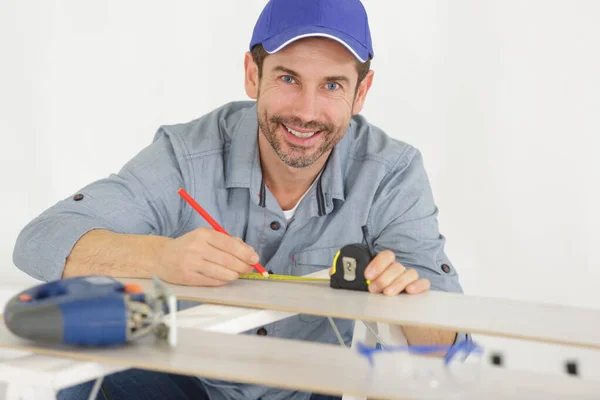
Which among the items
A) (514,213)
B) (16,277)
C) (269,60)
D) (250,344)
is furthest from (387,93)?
(250,344)

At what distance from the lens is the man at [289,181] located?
1938 mm

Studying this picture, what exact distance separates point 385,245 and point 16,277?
7.18ft

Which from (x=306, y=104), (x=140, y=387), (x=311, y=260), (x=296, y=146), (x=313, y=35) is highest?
(x=313, y=35)

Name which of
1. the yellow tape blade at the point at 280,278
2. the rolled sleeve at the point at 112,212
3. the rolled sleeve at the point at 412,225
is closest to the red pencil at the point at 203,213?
the yellow tape blade at the point at 280,278

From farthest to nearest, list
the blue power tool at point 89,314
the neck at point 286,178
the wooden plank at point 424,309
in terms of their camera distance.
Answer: the neck at point 286,178, the wooden plank at point 424,309, the blue power tool at point 89,314

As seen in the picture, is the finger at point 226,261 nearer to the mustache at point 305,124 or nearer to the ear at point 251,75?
the mustache at point 305,124

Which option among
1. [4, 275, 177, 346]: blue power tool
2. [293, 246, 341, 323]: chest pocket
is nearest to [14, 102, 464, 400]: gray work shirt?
[293, 246, 341, 323]: chest pocket

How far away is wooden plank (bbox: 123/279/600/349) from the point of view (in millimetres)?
1312

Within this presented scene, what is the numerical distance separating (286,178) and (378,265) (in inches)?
25.7

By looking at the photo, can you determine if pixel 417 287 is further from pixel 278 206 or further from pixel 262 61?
pixel 262 61

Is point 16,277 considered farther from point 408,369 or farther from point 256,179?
point 408,369

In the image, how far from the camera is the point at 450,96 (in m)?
3.26

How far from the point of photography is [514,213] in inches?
128

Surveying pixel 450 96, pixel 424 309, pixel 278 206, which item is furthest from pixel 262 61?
pixel 450 96
